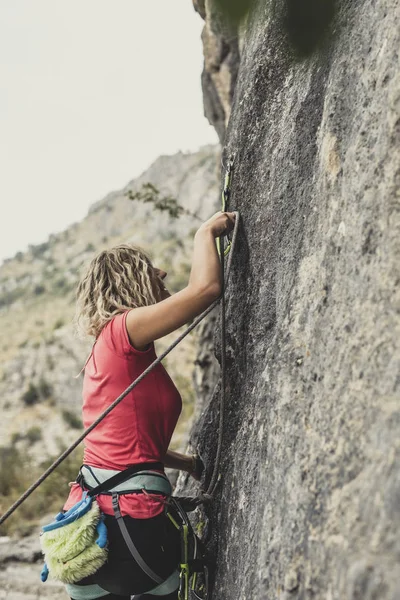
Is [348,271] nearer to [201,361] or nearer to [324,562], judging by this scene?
[324,562]

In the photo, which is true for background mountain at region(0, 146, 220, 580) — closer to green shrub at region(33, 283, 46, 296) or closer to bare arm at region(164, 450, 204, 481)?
green shrub at region(33, 283, 46, 296)

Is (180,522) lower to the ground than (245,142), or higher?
lower

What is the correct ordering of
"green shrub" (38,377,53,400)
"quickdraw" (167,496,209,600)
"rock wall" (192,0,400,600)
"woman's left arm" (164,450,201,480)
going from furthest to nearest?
"green shrub" (38,377,53,400) → "woman's left arm" (164,450,201,480) → "quickdraw" (167,496,209,600) → "rock wall" (192,0,400,600)

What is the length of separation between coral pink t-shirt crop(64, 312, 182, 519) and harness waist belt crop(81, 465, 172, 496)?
0.9 inches

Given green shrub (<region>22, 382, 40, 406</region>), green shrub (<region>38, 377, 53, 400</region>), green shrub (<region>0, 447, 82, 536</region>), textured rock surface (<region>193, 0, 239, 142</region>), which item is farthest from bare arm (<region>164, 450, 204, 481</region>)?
green shrub (<region>22, 382, 40, 406</region>)

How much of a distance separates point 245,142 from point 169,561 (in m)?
2.02

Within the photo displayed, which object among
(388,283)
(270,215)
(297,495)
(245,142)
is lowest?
(297,495)

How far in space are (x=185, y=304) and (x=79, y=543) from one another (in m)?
1.05

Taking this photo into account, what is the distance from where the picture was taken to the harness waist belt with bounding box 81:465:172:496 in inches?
96.5

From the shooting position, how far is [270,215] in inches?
104

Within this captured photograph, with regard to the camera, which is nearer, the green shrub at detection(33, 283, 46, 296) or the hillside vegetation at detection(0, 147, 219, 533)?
the hillside vegetation at detection(0, 147, 219, 533)

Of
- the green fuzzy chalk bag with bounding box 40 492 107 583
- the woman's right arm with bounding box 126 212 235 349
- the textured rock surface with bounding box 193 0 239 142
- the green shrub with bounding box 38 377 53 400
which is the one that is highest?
the textured rock surface with bounding box 193 0 239 142

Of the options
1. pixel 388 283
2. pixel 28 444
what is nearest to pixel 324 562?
pixel 388 283

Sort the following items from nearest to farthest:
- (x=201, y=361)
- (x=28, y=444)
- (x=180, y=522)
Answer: (x=180, y=522)
(x=201, y=361)
(x=28, y=444)
